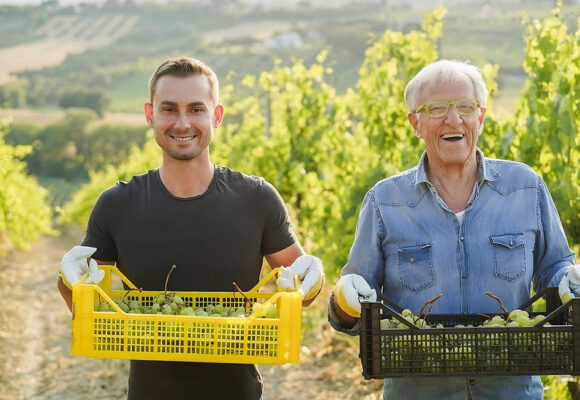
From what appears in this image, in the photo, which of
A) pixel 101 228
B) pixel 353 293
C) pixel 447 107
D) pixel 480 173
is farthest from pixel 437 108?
pixel 101 228

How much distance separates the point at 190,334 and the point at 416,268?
708 millimetres

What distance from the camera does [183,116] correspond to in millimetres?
2703

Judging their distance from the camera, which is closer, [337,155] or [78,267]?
[78,267]

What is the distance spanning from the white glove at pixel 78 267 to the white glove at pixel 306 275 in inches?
21.6

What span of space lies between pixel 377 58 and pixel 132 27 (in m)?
69.4

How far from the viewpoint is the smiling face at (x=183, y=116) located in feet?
8.89

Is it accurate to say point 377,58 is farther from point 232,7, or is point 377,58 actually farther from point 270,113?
point 232,7

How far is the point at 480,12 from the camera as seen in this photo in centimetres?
3888

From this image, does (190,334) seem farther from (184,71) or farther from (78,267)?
(184,71)

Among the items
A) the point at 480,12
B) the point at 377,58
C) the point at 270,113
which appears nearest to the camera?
the point at 377,58

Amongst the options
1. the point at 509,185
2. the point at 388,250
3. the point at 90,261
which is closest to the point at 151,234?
the point at 90,261

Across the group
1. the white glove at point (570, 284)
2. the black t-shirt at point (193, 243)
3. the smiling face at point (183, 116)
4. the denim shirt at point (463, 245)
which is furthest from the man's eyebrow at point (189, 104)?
the white glove at point (570, 284)

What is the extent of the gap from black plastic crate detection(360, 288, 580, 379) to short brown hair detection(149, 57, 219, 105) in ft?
3.17

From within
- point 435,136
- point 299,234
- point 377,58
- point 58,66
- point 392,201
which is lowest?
point 392,201
